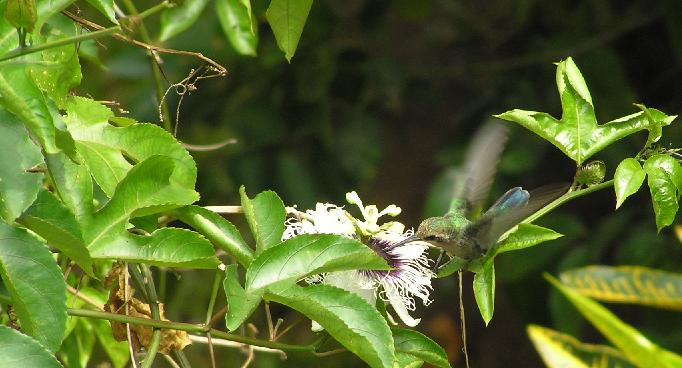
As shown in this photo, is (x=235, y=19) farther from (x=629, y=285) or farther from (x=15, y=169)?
(x=629, y=285)

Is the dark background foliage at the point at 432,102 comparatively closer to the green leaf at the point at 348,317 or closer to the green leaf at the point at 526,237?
the green leaf at the point at 526,237

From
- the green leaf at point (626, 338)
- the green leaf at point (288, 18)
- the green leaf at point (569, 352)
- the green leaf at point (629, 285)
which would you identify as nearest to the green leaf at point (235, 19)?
the green leaf at point (288, 18)

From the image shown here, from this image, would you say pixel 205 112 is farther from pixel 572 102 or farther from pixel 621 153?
pixel 572 102

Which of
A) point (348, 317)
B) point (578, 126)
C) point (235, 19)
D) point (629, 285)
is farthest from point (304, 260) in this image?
point (629, 285)

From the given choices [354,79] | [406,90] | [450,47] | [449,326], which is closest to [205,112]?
[354,79]

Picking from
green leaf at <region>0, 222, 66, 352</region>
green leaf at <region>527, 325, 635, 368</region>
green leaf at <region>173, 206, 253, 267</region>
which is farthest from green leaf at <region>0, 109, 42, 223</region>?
green leaf at <region>527, 325, 635, 368</region>

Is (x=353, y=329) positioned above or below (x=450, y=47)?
above
